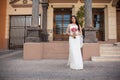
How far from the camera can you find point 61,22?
51.9ft

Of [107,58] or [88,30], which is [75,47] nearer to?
[88,30]

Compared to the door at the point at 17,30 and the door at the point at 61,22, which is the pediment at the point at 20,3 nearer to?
the door at the point at 17,30

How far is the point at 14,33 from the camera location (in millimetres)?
17047

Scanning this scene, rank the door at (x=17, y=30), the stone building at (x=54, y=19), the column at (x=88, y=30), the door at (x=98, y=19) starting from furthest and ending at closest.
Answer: the door at (x=17, y=30) → the door at (x=98, y=19) → the stone building at (x=54, y=19) → the column at (x=88, y=30)

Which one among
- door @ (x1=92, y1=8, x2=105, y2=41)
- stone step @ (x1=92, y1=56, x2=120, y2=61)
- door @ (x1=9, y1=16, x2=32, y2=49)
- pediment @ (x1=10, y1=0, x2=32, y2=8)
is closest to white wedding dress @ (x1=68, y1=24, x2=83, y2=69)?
stone step @ (x1=92, y1=56, x2=120, y2=61)

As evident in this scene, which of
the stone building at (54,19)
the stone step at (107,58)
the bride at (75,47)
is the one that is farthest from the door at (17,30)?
the bride at (75,47)

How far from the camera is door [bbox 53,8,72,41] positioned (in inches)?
613

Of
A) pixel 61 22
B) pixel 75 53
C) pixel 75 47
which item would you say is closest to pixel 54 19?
pixel 61 22

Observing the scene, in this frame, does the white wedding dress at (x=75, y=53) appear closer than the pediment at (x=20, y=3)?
Yes

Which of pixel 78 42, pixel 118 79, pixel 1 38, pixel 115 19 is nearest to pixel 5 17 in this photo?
pixel 1 38

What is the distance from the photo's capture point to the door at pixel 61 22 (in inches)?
613

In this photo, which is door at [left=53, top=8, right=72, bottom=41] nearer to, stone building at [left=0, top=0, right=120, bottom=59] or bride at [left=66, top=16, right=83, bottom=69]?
stone building at [left=0, top=0, right=120, bottom=59]

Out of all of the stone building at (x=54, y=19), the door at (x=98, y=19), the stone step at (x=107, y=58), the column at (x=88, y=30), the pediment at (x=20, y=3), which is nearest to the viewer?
the stone step at (x=107, y=58)

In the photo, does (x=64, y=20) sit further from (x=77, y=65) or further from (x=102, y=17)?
(x=77, y=65)
